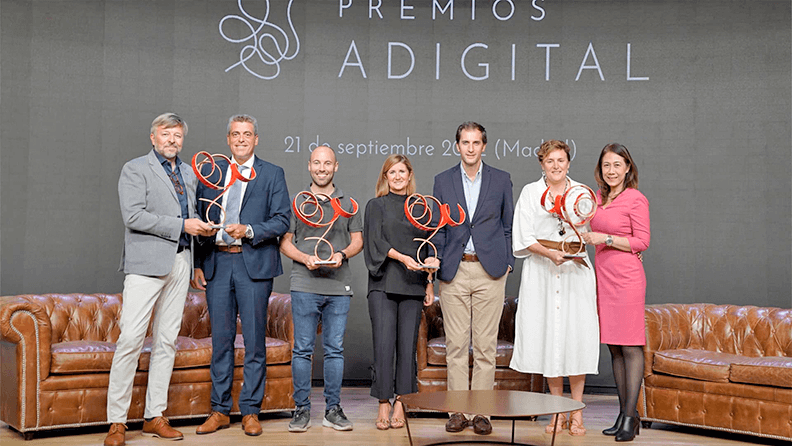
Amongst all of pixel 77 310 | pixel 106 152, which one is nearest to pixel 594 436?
pixel 77 310

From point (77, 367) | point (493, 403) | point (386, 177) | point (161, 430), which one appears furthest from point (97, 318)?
point (493, 403)

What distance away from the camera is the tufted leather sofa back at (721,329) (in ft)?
16.3

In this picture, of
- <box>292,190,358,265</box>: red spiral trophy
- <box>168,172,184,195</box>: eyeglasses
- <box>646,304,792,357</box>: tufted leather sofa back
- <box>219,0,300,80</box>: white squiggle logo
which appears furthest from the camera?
<box>219,0,300,80</box>: white squiggle logo

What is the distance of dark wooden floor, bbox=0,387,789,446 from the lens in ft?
A: 13.9

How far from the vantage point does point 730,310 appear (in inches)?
207

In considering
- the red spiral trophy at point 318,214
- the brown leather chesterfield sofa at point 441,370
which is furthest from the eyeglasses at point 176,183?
the brown leather chesterfield sofa at point 441,370

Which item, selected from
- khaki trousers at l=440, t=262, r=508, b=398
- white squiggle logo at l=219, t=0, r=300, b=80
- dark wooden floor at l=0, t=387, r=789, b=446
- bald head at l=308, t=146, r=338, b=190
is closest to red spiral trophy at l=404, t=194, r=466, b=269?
khaki trousers at l=440, t=262, r=508, b=398

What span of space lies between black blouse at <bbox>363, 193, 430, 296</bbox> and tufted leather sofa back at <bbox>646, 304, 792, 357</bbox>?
173cm

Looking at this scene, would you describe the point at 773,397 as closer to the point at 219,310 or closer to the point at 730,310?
the point at 730,310

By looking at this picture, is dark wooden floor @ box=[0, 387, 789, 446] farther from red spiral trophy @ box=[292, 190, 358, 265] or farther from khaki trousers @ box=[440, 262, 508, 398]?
red spiral trophy @ box=[292, 190, 358, 265]

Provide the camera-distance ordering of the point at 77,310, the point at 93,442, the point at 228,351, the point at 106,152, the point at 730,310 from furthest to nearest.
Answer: the point at 106,152, the point at 730,310, the point at 77,310, the point at 228,351, the point at 93,442

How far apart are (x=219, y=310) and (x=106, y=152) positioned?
8.87ft

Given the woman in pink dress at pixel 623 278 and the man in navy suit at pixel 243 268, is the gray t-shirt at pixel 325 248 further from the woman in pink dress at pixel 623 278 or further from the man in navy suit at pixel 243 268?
the woman in pink dress at pixel 623 278

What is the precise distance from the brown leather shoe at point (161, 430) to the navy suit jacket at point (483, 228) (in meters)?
1.85
